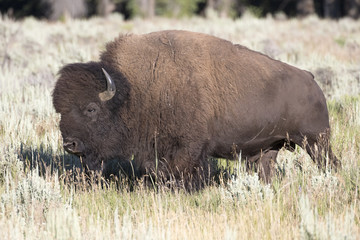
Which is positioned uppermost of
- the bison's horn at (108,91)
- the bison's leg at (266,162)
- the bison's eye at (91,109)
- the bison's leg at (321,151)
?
the bison's horn at (108,91)

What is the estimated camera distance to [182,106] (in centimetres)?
506

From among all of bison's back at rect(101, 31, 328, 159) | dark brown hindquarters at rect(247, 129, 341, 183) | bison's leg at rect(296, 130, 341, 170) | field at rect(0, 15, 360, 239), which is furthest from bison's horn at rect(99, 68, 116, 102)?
bison's leg at rect(296, 130, 341, 170)

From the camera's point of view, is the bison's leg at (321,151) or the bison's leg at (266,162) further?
the bison's leg at (266,162)

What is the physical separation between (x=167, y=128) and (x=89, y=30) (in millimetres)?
15134

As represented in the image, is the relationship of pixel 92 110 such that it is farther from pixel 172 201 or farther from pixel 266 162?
pixel 266 162

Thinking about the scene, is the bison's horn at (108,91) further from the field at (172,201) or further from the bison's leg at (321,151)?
the bison's leg at (321,151)

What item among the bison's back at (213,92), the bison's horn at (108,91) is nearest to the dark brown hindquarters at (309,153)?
the bison's back at (213,92)

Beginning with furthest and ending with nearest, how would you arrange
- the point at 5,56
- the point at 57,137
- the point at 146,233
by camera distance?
the point at 5,56, the point at 57,137, the point at 146,233

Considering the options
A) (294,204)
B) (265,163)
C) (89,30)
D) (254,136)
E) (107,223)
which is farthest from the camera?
(89,30)

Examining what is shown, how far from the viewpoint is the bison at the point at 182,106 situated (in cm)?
509

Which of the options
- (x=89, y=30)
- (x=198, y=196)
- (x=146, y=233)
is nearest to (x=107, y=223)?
(x=146, y=233)

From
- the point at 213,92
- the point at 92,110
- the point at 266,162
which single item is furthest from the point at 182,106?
the point at 266,162

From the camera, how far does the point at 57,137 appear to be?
271 inches

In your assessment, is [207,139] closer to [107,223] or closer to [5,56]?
[107,223]
